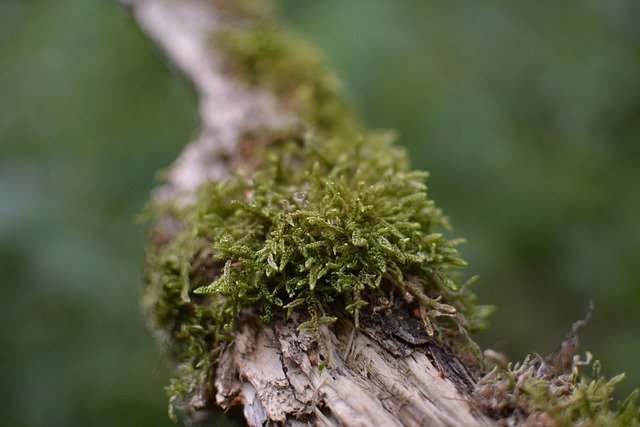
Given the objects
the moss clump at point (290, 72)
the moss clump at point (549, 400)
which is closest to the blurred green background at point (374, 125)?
the moss clump at point (290, 72)

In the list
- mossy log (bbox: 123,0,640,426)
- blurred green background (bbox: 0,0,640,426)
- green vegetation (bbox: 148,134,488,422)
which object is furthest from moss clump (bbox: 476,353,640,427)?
blurred green background (bbox: 0,0,640,426)

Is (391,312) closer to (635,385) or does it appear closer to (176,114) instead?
(635,385)

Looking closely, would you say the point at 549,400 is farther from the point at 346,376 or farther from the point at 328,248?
the point at 328,248

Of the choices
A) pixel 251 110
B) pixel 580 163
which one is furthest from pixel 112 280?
pixel 580 163

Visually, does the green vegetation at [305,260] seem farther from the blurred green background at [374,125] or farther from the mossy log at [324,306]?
the blurred green background at [374,125]

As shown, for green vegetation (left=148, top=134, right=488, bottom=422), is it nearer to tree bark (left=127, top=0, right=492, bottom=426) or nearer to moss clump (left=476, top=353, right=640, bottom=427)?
tree bark (left=127, top=0, right=492, bottom=426)

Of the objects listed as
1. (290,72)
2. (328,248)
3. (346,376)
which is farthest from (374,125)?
(346,376)
